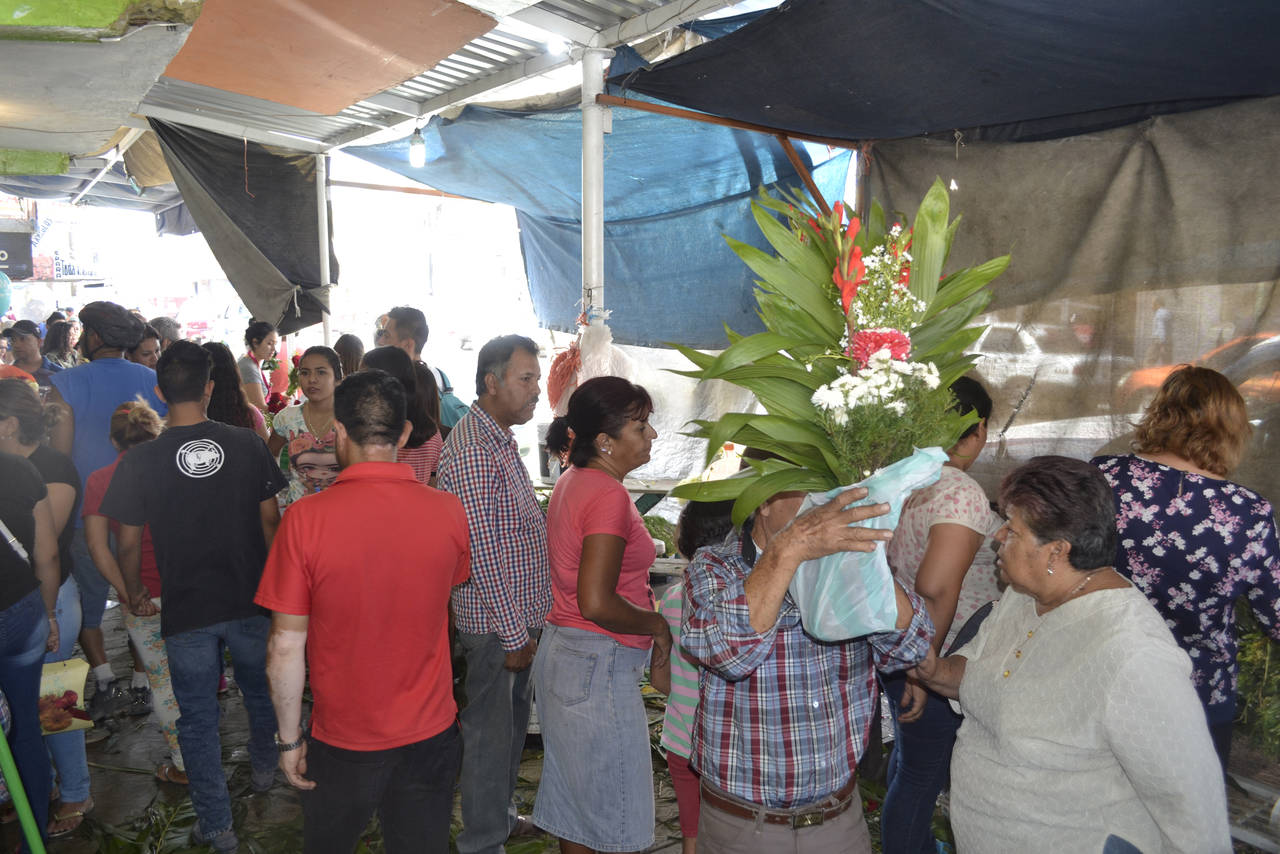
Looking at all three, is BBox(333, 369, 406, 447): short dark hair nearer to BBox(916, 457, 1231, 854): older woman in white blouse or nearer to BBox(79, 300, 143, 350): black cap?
BBox(916, 457, 1231, 854): older woman in white blouse

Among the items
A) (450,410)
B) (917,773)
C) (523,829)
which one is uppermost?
(450,410)

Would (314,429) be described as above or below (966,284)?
below

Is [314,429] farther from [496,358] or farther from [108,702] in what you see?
[108,702]

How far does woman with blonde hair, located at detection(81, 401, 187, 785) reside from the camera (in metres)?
3.46

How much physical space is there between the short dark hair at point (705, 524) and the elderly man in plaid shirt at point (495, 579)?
2.06 ft

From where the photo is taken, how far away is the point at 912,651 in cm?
190

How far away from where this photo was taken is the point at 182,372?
3.09 metres

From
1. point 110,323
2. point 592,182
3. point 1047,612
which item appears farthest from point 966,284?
point 110,323

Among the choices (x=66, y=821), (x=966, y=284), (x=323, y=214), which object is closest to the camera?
(x=966, y=284)

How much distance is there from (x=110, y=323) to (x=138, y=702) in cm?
211

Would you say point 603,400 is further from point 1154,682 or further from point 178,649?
point 178,649

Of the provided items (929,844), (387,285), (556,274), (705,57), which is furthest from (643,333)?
(387,285)

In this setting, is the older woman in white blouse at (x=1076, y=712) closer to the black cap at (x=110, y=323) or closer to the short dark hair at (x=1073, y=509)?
the short dark hair at (x=1073, y=509)

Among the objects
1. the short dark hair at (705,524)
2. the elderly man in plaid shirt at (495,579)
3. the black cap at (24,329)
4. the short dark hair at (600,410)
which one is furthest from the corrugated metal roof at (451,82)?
the short dark hair at (705,524)
